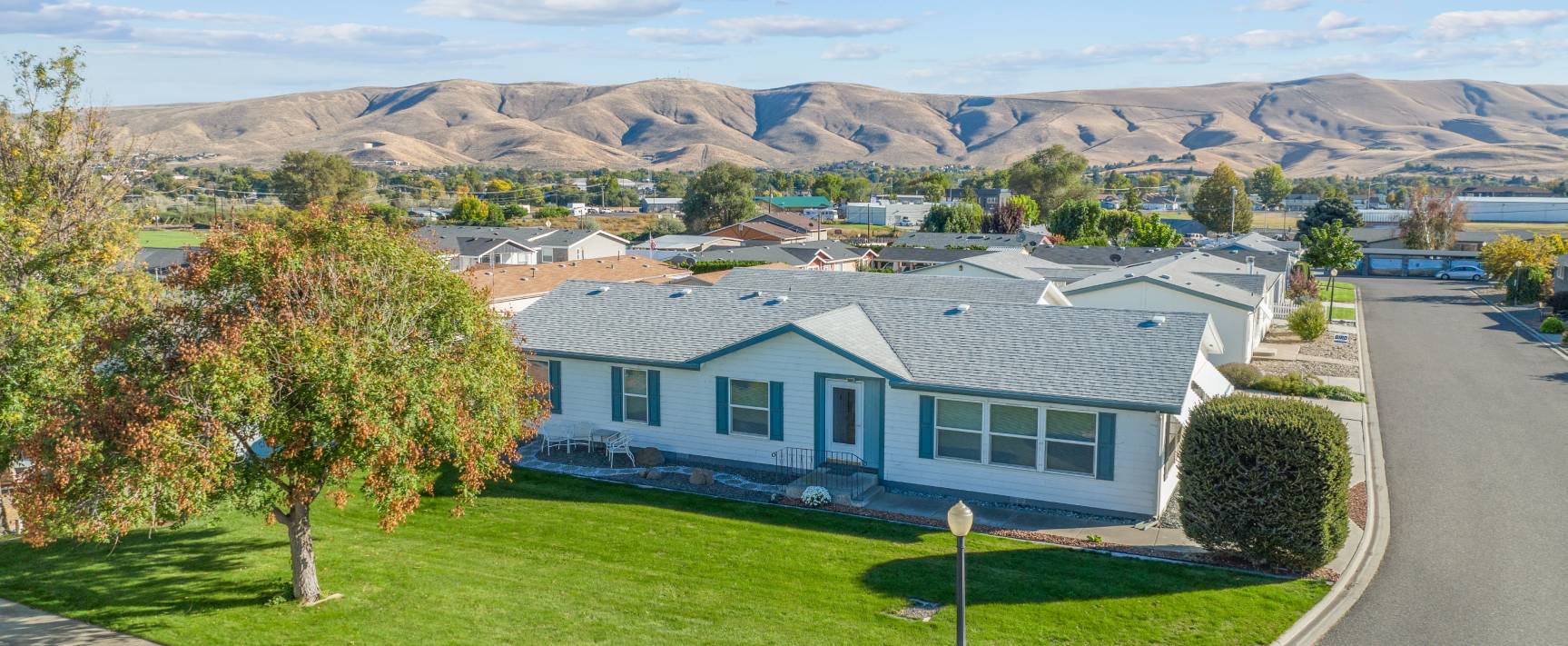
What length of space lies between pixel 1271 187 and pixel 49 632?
184222mm

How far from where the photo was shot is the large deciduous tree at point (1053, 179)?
121 meters

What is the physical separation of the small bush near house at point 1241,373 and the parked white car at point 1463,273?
5484 centimetres

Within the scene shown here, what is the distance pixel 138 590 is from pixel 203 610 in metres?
1.47

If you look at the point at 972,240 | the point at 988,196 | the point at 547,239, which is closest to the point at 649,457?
the point at 547,239

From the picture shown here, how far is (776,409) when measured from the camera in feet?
71.2

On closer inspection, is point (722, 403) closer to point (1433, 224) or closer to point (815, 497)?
point (815, 497)

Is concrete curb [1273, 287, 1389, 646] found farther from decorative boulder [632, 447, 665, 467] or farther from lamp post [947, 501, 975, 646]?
decorative boulder [632, 447, 665, 467]

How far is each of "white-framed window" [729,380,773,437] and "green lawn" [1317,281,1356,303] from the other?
47103mm

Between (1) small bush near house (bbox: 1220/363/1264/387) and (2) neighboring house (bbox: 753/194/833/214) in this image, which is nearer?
(1) small bush near house (bbox: 1220/363/1264/387)

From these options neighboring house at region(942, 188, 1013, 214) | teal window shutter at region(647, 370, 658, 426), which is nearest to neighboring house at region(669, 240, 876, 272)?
teal window shutter at region(647, 370, 658, 426)

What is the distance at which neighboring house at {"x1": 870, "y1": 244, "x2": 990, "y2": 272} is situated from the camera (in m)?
68.4

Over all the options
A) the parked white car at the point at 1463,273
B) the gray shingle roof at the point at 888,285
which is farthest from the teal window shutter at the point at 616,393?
the parked white car at the point at 1463,273

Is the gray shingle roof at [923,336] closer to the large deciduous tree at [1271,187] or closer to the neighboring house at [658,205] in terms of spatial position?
the neighboring house at [658,205]

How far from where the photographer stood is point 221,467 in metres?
11.8
